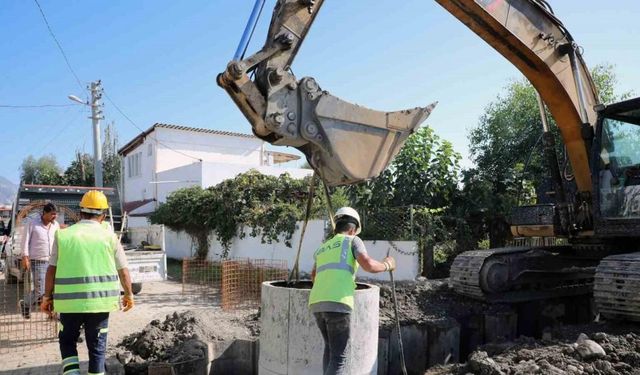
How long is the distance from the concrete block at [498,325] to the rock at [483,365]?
2.81 metres

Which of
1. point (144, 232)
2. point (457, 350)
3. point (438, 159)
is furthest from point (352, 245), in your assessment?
point (144, 232)

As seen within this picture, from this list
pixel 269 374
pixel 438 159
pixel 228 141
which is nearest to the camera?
pixel 269 374

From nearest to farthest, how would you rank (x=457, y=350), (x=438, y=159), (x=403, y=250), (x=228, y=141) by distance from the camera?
(x=457, y=350), (x=403, y=250), (x=438, y=159), (x=228, y=141)

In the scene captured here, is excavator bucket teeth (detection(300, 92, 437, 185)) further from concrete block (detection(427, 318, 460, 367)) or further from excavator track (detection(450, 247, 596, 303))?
excavator track (detection(450, 247, 596, 303))

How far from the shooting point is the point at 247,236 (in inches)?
637

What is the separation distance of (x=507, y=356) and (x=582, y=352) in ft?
2.07

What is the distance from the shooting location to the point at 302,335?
484 centimetres

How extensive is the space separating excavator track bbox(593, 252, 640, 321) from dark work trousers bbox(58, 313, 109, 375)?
16.8 feet

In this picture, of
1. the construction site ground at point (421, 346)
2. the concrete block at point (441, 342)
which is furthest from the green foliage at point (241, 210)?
the concrete block at point (441, 342)

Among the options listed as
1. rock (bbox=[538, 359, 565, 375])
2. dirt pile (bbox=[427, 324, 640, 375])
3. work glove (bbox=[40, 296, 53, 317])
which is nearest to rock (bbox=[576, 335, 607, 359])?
dirt pile (bbox=[427, 324, 640, 375])

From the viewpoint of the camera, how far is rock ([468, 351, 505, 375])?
175 inches

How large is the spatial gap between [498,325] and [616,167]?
104 inches

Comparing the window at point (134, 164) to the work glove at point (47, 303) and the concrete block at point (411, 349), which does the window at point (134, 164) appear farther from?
the work glove at point (47, 303)

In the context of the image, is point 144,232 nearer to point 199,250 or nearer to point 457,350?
point 199,250
